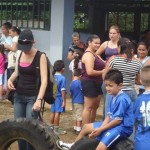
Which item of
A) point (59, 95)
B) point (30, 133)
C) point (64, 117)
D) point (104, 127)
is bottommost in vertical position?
point (64, 117)

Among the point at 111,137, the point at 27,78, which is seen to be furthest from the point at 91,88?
the point at 111,137

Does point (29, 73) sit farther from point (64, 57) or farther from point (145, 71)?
point (64, 57)

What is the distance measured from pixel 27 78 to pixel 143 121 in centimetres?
182

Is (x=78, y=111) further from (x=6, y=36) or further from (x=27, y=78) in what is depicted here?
(x=6, y=36)

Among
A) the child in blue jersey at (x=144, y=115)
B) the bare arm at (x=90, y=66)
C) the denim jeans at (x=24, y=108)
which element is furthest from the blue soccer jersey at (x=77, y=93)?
the child in blue jersey at (x=144, y=115)

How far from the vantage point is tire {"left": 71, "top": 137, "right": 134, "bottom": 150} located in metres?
5.21

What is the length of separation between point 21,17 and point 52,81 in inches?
273

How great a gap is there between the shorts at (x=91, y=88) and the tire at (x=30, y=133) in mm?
1842

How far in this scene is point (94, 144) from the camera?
18.0 feet

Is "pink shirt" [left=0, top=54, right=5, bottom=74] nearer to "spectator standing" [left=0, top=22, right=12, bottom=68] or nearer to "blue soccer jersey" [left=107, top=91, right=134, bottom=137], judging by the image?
"spectator standing" [left=0, top=22, right=12, bottom=68]

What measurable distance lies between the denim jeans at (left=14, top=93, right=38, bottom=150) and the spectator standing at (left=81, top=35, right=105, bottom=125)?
1595 millimetres

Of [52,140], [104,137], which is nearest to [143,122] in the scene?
[104,137]

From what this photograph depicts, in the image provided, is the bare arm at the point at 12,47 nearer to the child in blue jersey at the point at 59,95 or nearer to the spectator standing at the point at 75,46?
the spectator standing at the point at 75,46

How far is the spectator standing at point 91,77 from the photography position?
7629mm
